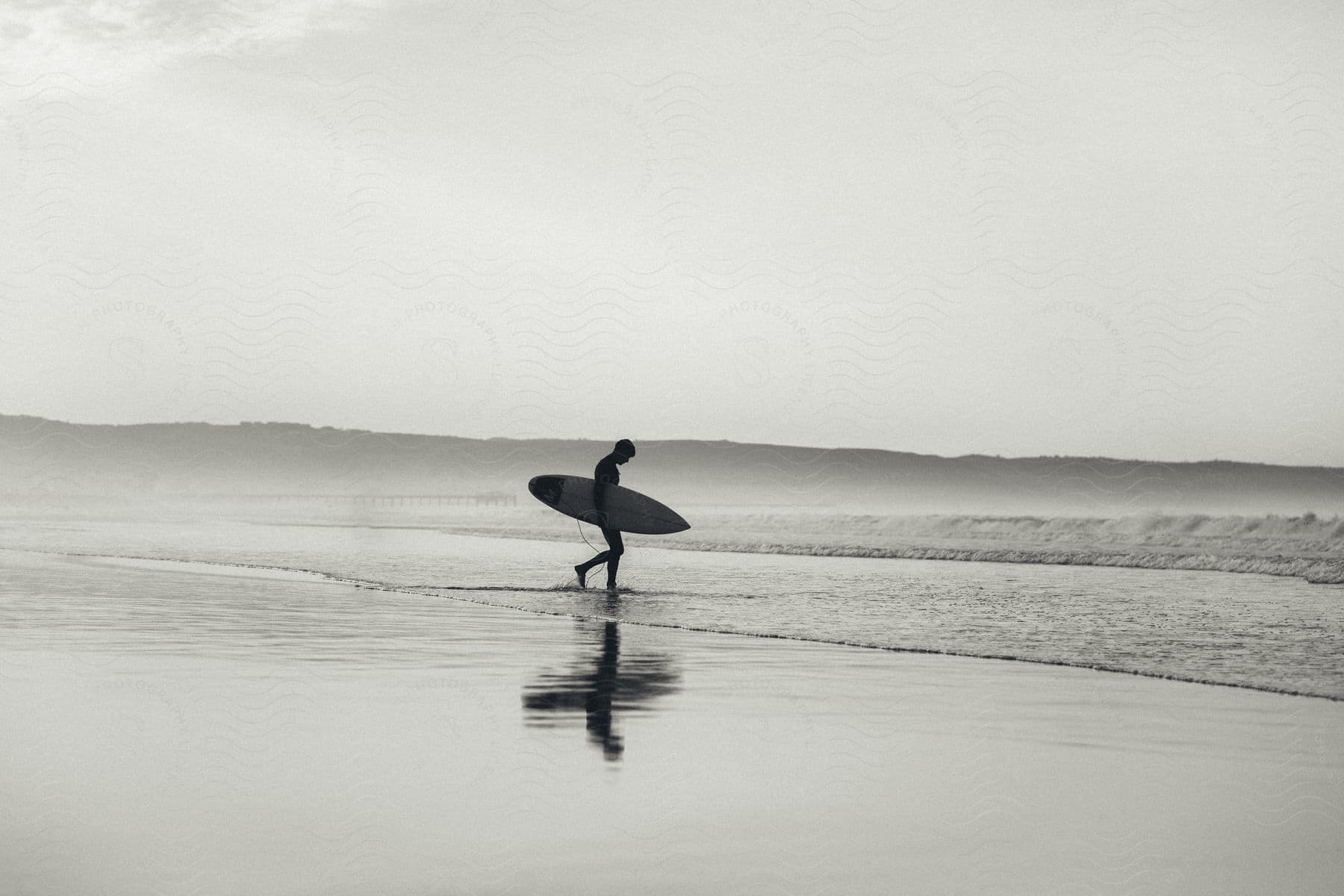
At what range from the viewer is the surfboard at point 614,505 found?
20703mm

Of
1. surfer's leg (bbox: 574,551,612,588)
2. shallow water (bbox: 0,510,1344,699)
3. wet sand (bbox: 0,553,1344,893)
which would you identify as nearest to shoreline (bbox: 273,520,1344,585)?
shallow water (bbox: 0,510,1344,699)

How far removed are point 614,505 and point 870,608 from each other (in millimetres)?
5026

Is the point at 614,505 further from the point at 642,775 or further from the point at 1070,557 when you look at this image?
the point at 642,775

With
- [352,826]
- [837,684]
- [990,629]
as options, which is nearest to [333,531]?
[990,629]

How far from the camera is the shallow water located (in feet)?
39.9

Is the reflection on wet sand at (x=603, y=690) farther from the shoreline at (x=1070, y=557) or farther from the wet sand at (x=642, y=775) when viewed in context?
the shoreline at (x=1070, y=557)

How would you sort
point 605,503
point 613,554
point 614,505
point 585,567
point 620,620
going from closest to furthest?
point 620,620
point 613,554
point 585,567
point 605,503
point 614,505

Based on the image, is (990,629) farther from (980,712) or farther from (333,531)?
(333,531)

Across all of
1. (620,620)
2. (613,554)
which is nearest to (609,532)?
(613,554)

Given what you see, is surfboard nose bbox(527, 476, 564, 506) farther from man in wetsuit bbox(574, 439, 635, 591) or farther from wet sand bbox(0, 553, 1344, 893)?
wet sand bbox(0, 553, 1344, 893)

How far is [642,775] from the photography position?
6.68 meters

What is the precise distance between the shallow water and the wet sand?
988 mm

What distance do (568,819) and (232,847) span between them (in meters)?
1.36

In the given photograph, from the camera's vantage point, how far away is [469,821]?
5680 millimetres
